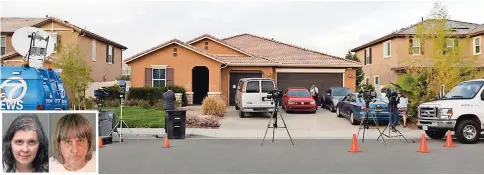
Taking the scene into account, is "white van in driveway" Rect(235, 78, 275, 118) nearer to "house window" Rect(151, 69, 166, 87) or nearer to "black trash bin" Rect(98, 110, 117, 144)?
"house window" Rect(151, 69, 166, 87)

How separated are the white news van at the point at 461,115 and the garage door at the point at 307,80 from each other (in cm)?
1610

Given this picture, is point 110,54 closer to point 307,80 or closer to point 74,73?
point 74,73

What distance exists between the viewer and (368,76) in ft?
134

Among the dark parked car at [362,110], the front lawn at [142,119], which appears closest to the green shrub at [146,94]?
the front lawn at [142,119]

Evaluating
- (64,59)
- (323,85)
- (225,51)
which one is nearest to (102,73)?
(225,51)

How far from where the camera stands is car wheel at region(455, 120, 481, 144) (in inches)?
604

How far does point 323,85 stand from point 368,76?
10091 millimetres

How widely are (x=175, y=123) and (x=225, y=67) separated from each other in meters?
14.9

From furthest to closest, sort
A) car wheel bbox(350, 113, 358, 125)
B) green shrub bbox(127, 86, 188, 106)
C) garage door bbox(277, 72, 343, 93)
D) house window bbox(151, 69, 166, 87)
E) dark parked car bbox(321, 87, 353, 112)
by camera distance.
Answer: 1. garage door bbox(277, 72, 343, 93)
2. house window bbox(151, 69, 166, 87)
3. green shrub bbox(127, 86, 188, 106)
4. dark parked car bbox(321, 87, 353, 112)
5. car wheel bbox(350, 113, 358, 125)

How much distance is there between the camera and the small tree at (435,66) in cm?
2262

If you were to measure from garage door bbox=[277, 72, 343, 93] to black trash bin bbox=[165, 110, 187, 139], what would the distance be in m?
16.3

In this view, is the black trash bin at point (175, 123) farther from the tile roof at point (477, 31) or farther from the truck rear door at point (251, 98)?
the tile roof at point (477, 31)

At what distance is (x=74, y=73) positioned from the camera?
2325 cm

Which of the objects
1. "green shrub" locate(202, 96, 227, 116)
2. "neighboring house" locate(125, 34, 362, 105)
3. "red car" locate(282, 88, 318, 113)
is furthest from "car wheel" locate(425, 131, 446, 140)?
"neighboring house" locate(125, 34, 362, 105)
